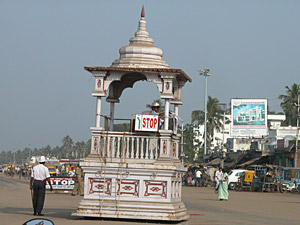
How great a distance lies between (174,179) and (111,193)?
1.59m

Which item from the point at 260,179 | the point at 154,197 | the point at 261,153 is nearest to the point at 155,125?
the point at 154,197

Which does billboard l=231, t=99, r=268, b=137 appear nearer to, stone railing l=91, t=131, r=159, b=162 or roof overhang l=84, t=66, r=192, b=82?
roof overhang l=84, t=66, r=192, b=82

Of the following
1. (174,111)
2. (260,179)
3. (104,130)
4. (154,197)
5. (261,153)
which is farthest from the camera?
(261,153)

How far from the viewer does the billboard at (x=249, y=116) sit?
239 feet

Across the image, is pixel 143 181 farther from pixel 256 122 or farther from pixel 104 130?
pixel 256 122

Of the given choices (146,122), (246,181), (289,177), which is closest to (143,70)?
(146,122)

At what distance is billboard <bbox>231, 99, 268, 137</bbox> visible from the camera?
72812mm

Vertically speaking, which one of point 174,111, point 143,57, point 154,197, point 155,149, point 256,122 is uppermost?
point 256,122

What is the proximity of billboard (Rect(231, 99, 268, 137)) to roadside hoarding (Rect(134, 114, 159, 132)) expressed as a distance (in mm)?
58122

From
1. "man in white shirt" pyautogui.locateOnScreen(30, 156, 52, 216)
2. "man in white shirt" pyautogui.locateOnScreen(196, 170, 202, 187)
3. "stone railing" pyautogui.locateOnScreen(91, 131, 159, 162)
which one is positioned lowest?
"man in white shirt" pyautogui.locateOnScreen(30, 156, 52, 216)

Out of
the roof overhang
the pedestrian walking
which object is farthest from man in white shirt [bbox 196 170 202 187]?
the roof overhang

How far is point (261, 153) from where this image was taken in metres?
61.7

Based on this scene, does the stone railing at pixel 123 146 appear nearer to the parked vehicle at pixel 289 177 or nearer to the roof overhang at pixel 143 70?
the roof overhang at pixel 143 70

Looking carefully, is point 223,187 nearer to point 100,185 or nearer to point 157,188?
point 157,188
